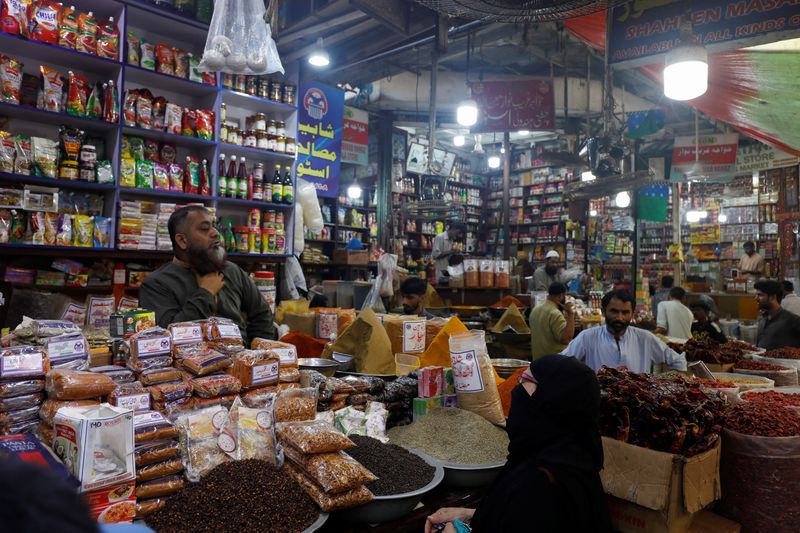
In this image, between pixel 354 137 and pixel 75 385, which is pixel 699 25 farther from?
pixel 354 137

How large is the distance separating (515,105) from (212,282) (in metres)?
5.21

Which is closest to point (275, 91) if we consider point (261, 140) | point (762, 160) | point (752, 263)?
point (261, 140)

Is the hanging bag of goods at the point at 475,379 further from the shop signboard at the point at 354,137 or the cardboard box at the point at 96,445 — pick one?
the shop signboard at the point at 354,137

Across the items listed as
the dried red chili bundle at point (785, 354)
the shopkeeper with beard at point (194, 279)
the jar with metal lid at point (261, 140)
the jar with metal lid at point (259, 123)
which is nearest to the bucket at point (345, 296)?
the jar with metal lid at point (261, 140)

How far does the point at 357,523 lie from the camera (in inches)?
54.5

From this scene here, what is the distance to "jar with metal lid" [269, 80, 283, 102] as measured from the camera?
4750 millimetres

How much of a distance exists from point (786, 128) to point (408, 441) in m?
5.38

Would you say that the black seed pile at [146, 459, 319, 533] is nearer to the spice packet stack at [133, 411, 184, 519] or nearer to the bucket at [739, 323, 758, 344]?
the spice packet stack at [133, 411, 184, 519]

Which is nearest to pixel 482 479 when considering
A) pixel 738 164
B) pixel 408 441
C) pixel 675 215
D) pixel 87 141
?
pixel 408 441

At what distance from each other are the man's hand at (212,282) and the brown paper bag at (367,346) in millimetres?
650

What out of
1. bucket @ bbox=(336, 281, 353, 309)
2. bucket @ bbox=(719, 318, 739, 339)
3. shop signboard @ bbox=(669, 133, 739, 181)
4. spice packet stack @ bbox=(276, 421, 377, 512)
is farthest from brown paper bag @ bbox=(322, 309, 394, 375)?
shop signboard @ bbox=(669, 133, 739, 181)

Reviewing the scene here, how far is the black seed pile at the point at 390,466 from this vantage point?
57.1 inches

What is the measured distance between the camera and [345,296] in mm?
5832

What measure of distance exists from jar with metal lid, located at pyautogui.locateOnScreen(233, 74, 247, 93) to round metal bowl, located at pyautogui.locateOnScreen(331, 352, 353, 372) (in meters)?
2.97
